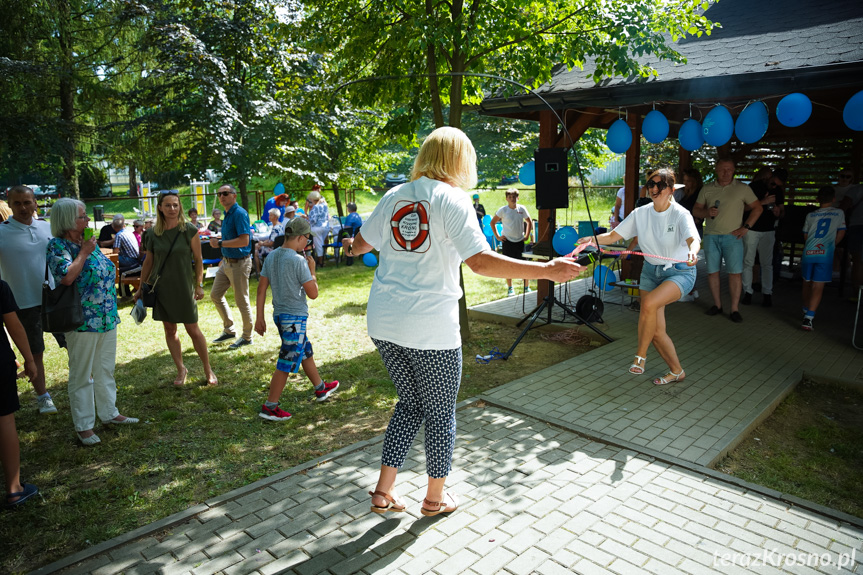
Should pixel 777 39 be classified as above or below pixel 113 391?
above

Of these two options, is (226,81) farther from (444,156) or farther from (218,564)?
(218,564)

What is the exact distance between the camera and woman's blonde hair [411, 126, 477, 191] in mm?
2801

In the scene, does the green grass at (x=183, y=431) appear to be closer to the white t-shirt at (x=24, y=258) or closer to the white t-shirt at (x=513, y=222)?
the white t-shirt at (x=24, y=258)

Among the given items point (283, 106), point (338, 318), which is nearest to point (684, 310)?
point (338, 318)

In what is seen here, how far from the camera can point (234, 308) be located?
966 centimetres

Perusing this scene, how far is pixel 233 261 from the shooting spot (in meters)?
7.02

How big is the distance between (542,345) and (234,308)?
212 inches

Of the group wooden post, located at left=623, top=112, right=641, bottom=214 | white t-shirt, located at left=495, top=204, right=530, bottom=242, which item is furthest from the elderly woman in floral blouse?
wooden post, located at left=623, top=112, right=641, bottom=214

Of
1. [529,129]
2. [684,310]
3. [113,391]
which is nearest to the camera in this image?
[113,391]

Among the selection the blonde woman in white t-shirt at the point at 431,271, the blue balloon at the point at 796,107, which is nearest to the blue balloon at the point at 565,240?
the blue balloon at the point at 796,107

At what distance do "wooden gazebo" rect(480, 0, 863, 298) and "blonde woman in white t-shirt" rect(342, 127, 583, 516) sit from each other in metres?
2.36

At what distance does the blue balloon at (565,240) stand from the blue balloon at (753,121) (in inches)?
84.4

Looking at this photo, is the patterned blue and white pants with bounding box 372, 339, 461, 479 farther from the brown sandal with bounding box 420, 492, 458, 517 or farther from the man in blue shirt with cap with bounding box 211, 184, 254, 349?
the man in blue shirt with cap with bounding box 211, 184, 254, 349

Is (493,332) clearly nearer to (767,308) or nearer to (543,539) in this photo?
(767,308)
